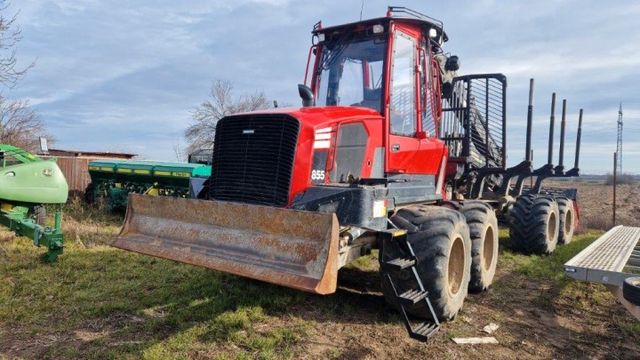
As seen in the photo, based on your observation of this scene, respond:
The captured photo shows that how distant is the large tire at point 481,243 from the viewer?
18.6ft

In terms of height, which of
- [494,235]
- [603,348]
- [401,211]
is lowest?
[603,348]

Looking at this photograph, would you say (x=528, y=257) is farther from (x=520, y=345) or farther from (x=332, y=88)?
(x=332, y=88)

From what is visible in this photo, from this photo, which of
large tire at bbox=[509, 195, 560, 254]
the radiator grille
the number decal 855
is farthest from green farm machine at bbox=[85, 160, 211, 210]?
large tire at bbox=[509, 195, 560, 254]

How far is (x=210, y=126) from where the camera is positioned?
3431cm

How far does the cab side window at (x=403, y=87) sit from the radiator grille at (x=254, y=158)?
1565mm

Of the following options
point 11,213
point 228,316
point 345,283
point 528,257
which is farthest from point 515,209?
point 11,213

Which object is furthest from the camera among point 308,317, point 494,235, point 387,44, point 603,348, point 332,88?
point 494,235

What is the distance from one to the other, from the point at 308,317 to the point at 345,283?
4.21ft

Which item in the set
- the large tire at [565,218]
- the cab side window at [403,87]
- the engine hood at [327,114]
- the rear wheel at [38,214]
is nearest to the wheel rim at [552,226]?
the large tire at [565,218]

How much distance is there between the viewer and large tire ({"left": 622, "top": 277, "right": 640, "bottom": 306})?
376 centimetres

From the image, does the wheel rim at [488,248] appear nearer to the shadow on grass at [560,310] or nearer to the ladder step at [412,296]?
the shadow on grass at [560,310]

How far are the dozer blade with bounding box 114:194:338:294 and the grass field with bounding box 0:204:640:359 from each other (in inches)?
29.5

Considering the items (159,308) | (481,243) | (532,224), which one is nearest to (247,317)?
(159,308)

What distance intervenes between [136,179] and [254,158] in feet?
29.6
